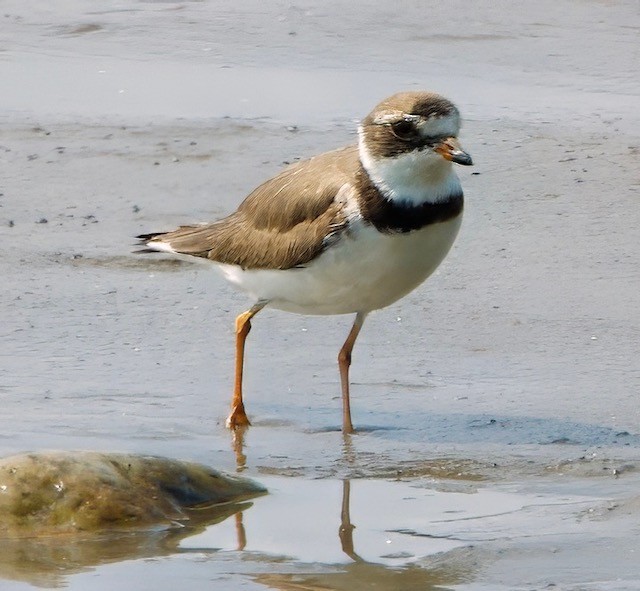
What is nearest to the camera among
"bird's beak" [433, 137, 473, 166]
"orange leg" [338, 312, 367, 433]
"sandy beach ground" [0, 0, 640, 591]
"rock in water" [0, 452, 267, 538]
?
"sandy beach ground" [0, 0, 640, 591]

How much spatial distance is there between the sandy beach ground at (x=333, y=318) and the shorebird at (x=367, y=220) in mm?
407

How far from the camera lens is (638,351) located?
22.1 feet

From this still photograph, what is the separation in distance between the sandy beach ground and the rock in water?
12 centimetres

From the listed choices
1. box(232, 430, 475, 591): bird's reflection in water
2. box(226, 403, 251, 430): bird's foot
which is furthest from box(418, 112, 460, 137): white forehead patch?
box(232, 430, 475, 591): bird's reflection in water

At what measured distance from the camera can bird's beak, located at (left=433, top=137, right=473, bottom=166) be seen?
575cm

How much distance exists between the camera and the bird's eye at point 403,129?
599cm

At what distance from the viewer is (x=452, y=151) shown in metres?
5.84

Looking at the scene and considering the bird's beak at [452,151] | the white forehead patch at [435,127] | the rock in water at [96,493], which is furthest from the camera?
the white forehead patch at [435,127]

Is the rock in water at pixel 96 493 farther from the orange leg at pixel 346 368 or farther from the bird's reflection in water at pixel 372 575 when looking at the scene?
the orange leg at pixel 346 368

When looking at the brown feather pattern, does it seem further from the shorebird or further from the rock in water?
the rock in water

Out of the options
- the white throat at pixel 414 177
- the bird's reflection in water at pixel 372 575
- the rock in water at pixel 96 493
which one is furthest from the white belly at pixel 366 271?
the bird's reflection in water at pixel 372 575

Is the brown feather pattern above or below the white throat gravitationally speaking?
below

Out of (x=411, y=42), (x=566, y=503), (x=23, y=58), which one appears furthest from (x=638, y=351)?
(x=23, y=58)

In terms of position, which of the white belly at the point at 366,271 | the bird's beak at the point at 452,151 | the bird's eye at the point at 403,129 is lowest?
the white belly at the point at 366,271
